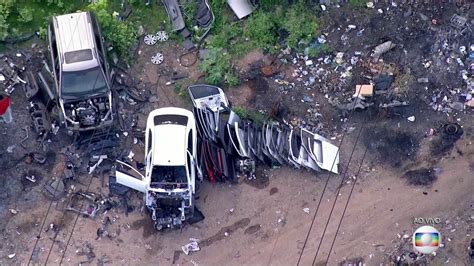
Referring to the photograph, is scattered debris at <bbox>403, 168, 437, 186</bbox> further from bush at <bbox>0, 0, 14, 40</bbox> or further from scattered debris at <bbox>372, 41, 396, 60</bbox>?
bush at <bbox>0, 0, 14, 40</bbox>

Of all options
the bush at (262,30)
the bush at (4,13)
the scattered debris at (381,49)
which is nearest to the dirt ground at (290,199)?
the scattered debris at (381,49)

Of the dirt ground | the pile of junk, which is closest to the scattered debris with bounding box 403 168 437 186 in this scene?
the dirt ground

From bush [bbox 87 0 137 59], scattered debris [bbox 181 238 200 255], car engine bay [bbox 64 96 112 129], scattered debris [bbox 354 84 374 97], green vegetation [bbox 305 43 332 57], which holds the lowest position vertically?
scattered debris [bbox 181 238 200 255]

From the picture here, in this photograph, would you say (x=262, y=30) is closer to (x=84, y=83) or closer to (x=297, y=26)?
(x=297, y=26)

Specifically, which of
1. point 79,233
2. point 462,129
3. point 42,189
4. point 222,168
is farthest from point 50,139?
point 462,129

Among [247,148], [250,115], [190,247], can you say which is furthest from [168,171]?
[250,115]

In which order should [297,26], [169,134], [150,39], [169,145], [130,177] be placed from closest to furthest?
[169,145] → [169,134] → [130,177] → [297,26] → [150,39]
